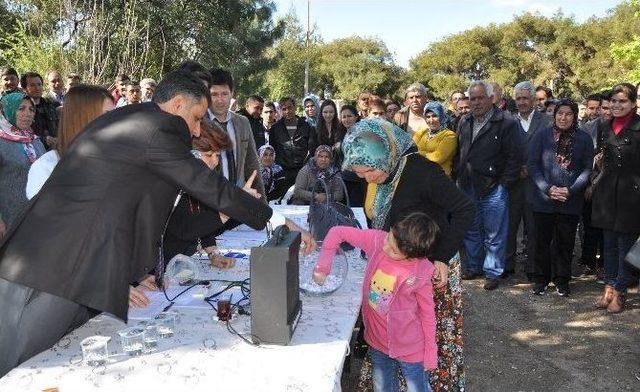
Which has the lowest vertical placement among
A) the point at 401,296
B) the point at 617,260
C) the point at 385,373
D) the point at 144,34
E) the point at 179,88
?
the point at 385,373

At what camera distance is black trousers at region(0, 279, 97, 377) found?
1.60m

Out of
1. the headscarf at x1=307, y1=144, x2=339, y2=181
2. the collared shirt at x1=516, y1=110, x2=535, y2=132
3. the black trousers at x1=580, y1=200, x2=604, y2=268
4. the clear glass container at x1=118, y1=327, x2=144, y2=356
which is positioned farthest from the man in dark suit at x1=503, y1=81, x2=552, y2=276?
the clear glass container at x1=118, y1=327, x2=144, y2=356

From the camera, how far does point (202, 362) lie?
1.54 meters

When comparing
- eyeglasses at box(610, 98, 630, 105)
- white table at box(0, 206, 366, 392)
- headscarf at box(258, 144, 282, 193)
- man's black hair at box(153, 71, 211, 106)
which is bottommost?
white table at box(0, 206, 366, 392)

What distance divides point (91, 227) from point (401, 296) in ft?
3.54

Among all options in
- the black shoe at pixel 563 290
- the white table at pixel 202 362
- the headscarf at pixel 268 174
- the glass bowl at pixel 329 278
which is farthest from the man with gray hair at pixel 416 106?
the white table at pixel 202 362

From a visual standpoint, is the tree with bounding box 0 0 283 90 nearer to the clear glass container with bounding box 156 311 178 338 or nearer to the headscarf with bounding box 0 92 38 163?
the headscarf with bounding box 0 92 38 163

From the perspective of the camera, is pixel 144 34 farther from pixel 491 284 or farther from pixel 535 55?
pixel 535 55

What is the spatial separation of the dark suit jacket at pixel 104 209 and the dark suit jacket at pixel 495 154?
3281 mm

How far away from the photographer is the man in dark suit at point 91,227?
1.63 metres

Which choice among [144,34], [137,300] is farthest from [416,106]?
[144,34]

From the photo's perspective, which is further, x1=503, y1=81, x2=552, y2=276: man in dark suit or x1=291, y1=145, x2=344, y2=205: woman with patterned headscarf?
x1=503, y1=81, x2=552, y2=276: man in dark suit

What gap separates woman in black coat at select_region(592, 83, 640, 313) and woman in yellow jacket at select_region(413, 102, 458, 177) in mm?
1143

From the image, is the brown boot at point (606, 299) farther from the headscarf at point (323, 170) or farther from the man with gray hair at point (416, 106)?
the headscarf at point (323, 170)
